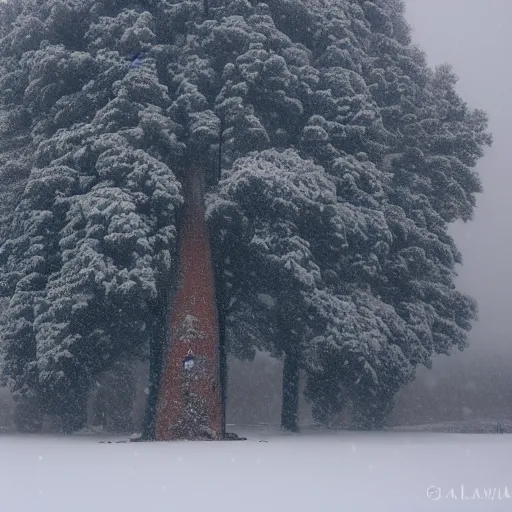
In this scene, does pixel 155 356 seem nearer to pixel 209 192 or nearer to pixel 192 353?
pixel 192 353

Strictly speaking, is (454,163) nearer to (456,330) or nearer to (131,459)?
(456,330)

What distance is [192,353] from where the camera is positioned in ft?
53.7

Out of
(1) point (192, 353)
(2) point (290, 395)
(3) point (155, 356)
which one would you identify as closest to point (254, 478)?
(1) point (192, 353)

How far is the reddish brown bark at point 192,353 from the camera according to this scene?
16047mm

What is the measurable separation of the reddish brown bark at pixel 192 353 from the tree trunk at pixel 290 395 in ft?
10.8

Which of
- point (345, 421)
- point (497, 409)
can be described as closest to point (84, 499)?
point (345, 421)

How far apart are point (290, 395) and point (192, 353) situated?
4691mm

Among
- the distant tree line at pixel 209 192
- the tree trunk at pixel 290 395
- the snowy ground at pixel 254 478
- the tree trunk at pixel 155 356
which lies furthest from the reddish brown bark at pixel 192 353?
the tree trunk at pixel 290 395

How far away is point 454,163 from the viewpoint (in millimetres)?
21781

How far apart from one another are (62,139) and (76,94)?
1316mm

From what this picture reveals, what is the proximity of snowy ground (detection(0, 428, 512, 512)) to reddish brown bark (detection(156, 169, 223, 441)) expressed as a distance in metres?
1.28

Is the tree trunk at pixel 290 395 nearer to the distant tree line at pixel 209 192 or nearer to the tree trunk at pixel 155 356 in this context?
the distant tree line at pixel 209 192

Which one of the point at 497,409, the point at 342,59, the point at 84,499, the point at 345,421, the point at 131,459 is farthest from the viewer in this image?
the point at 497,409

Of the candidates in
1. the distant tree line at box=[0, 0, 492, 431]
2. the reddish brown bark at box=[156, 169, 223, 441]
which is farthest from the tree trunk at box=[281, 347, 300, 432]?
the reddish brown bark at box=[156, 169, 223, 441]
